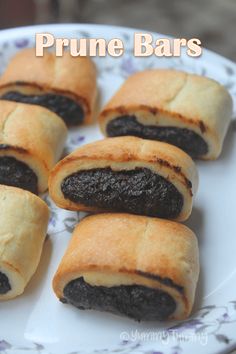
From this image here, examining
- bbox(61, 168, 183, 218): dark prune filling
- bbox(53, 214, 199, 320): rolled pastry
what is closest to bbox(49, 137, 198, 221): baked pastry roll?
bbox(61, 168, 183, 218): dark prune filling

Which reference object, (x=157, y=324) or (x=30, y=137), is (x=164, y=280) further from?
(x=30, y=137)

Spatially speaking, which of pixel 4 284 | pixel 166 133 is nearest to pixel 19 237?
pixel 4 284

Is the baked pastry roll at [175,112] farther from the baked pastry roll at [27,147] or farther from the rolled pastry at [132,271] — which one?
the rolled pastry at [132,271]

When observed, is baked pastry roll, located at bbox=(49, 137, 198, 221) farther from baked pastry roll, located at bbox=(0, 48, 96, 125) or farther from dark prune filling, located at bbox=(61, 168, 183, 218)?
baked pastry roll, located at bbox=(0, 48, 96, 125)

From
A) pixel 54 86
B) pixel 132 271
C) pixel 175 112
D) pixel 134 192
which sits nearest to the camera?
pixel 132 271

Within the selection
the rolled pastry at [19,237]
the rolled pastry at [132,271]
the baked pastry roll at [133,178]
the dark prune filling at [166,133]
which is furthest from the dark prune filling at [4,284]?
the dark prune filling at [166,133]

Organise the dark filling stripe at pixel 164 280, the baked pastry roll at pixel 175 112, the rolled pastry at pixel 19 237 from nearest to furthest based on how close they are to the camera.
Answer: the dark filling stripe at pixel 164 280 → the rolled pastry at pixel 19 237 → the baked pastry roll at pixel 175 112
